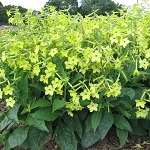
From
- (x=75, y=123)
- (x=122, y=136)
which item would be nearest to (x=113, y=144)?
(x=122, y=136)

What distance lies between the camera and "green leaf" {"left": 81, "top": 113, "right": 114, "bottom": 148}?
8.30 ft

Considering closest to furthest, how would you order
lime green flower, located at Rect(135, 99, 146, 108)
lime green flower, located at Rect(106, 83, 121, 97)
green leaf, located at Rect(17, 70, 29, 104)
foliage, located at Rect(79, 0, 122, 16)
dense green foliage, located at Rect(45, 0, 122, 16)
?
lime green flower, located at Rect(106, 83, 121, 97), lime green flower, located at Rect(135, 99, 146, 108), green leaf, located at Rect(17, 70, 29, 104), dense green foliage, located at Rect(45, 0, 122, 16), foliage, located at Rect(79, 0, 122, 16)

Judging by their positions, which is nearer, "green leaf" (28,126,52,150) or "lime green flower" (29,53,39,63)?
"lime green flower" (29,53,39,63)

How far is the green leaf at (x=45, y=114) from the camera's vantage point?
2.45 meters

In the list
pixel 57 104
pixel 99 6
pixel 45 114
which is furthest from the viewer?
pixel 99 6

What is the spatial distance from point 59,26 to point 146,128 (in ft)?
3.14

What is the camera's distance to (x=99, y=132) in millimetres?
2559

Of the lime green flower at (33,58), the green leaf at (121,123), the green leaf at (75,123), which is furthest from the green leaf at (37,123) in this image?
the green leaf at (121,123)

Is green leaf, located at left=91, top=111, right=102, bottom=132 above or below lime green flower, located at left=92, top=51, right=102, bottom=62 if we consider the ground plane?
below

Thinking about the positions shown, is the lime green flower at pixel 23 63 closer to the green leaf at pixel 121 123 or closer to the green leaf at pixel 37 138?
the green leaf at pixel 37 138

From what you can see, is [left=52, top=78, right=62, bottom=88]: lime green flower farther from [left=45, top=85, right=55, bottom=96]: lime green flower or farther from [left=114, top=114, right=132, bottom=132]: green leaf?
[left=114, top=114, right=132, bottom=132]: green leaf

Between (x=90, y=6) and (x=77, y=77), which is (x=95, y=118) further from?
(x=90, y=6)

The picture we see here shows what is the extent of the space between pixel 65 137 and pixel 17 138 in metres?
0.32

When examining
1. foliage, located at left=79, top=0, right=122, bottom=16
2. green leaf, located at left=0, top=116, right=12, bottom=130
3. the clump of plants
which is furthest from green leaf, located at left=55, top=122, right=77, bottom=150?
foliage, located at left=79, top=0, right=122, bottom=16
